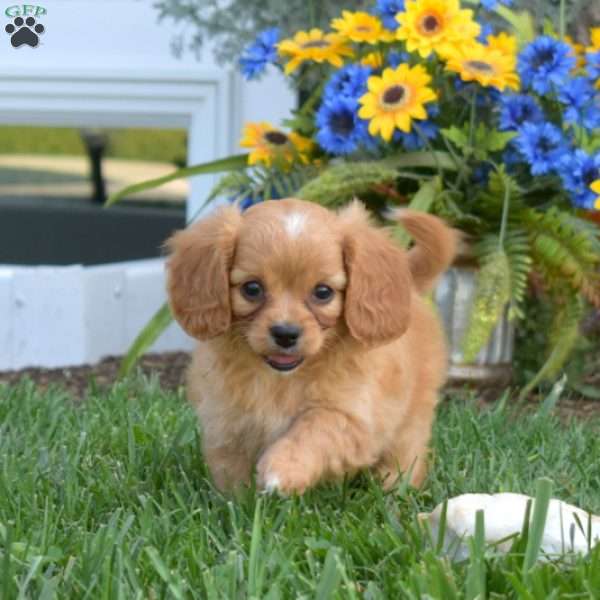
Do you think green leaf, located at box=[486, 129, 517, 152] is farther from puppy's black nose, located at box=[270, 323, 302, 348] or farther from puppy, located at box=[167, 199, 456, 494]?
puppy's black nose, located at box=[270, 323, 302, 348]

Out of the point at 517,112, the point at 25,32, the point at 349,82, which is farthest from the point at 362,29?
the point at 25,32

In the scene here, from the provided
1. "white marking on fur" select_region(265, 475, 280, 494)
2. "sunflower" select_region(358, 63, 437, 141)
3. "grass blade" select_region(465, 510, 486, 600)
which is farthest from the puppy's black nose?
"sunflower" select_region(358, 63, 437, 141)

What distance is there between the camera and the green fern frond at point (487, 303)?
165 inches

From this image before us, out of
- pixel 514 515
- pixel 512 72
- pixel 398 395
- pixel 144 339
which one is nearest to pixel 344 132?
pixel 512 72

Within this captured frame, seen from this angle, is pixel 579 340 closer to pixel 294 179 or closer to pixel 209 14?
pixel 294 179

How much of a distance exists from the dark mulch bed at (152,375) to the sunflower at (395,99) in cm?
90

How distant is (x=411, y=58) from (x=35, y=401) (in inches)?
69.1

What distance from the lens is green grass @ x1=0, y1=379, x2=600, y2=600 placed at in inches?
91.8

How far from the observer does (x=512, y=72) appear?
4.71m

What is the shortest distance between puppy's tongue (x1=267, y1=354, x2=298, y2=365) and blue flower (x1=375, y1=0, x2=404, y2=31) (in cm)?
217

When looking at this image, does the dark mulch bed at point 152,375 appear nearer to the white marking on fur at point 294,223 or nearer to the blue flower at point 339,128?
the blue flower at point 339,128

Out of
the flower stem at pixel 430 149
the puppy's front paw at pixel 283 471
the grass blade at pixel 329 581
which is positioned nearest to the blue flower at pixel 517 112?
the flower stem at pixel 430 149

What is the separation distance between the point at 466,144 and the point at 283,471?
6.94ft

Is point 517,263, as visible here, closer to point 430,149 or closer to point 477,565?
point 430,149
